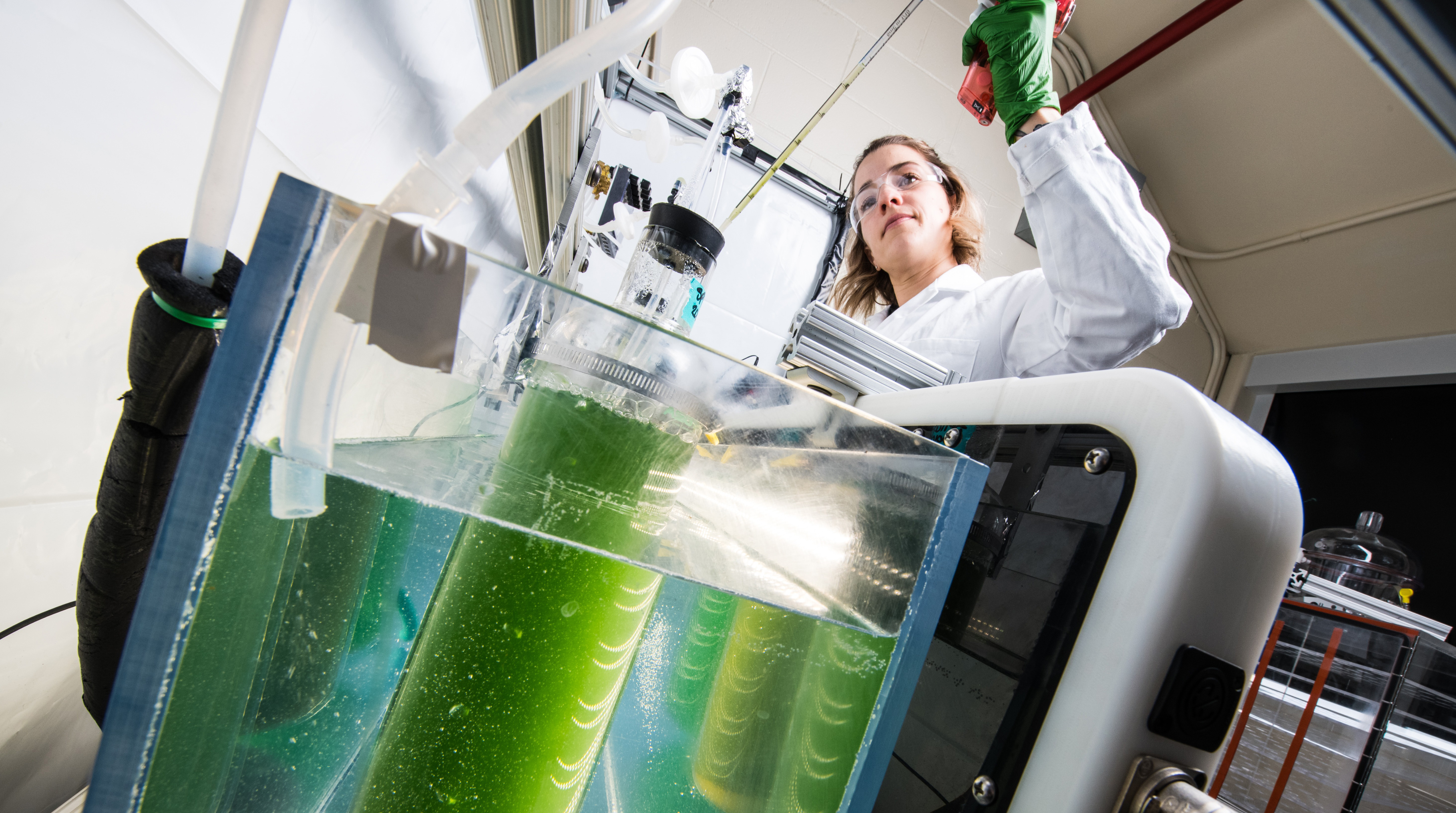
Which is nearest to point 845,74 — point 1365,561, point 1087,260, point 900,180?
point 900,180

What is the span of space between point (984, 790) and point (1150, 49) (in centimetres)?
291

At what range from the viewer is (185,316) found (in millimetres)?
254

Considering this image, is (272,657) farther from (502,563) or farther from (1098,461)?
(1098,461)

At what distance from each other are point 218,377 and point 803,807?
1.32 ft

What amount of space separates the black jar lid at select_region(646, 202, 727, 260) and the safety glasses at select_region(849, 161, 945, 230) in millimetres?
1186

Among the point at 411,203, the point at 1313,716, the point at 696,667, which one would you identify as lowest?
the point at 696,667

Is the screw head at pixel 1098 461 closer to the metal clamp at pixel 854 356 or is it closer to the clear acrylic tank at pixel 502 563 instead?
the clear acrylic tank at pixel 502 563

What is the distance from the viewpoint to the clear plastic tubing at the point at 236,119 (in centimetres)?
24

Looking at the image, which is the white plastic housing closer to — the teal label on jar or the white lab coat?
the teal label on jar

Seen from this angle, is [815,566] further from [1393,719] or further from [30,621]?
[1393,719]

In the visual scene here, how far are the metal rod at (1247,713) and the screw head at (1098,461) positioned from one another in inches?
96.0

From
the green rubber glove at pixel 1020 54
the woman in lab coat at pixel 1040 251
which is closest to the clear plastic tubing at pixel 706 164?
the woman in lab coat at pixel 1040 251

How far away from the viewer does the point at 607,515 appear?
32 centimetres

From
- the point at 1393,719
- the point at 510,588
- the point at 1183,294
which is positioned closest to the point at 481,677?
the point at 510,588
